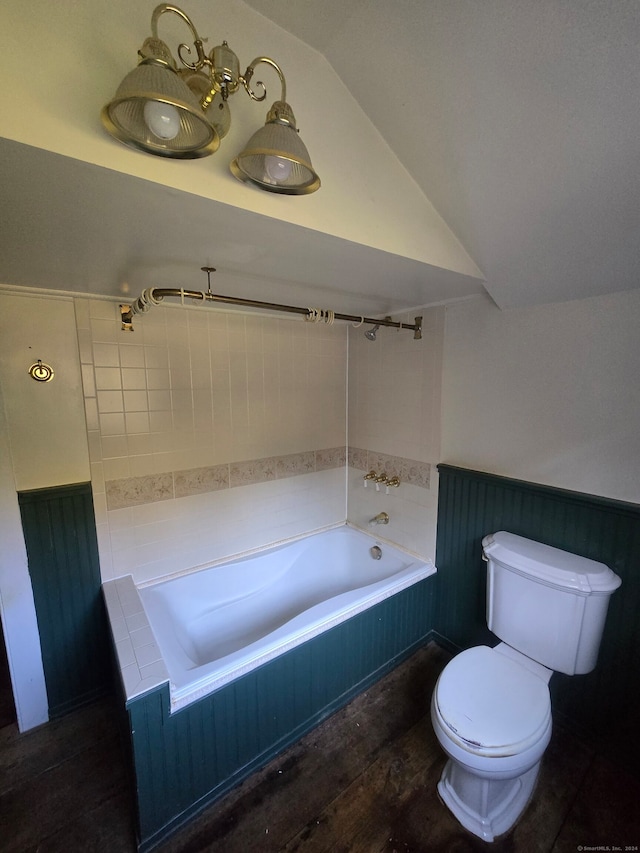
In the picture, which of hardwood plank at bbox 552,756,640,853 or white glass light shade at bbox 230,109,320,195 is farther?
hardwood plank at bbox 552,756,640,853

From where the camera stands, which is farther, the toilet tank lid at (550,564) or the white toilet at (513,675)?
the toilet tank lid at (550,564)

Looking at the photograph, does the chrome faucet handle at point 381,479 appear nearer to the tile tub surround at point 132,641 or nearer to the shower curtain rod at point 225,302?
the shower curtain rod at point 225,302

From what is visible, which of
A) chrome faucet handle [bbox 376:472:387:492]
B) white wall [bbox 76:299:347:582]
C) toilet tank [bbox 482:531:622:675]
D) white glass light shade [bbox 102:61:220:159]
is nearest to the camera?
white glass light shade [bbox 102:61:220:159]

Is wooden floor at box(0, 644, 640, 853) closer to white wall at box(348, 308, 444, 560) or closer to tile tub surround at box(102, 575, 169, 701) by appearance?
tile tub surround at box(102, 575, 169, 701)

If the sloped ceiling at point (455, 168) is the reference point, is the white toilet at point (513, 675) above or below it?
below

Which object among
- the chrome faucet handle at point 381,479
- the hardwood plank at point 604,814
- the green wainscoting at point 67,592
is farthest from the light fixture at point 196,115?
the hardwood plank at point 604,814

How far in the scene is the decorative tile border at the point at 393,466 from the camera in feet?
6.93

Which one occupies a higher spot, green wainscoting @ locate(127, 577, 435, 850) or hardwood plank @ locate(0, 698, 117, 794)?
green wainscoting @ locate(127, 577, 435, 850)

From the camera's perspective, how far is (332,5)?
800 mm

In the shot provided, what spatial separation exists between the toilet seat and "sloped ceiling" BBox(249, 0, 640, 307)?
157cm

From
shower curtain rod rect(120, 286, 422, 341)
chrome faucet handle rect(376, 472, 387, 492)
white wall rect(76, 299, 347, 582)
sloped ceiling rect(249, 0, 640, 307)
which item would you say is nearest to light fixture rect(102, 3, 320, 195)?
sloped ceiling rect(249, 0, 640, 307)

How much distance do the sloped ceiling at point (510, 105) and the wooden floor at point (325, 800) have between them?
197cm

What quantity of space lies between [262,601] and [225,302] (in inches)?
70.5

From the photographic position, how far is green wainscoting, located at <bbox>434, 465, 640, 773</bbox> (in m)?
1.40
